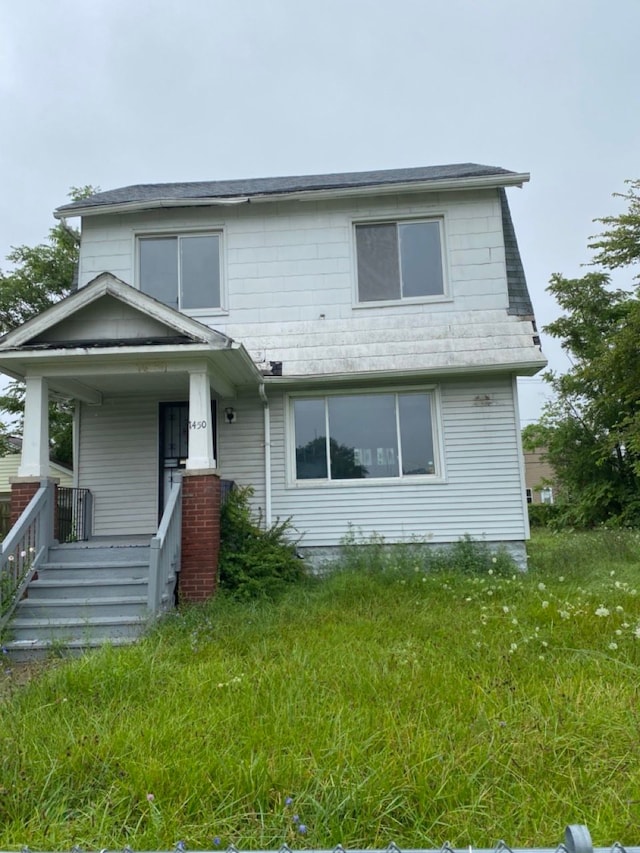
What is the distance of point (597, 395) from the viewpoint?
786 inches

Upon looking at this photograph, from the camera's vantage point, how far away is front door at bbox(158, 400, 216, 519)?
9.26 m

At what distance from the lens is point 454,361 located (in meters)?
8.79

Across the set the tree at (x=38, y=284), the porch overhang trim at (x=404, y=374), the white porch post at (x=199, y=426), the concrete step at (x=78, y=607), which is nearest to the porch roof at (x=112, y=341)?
the white porch post at (x=199, y=426)

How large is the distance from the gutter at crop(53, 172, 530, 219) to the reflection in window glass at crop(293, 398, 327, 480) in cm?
345

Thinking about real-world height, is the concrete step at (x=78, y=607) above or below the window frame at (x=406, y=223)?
below

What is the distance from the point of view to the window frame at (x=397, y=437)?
351 inches

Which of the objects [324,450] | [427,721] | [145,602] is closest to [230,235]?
[324,450]

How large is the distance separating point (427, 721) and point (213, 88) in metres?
23.4

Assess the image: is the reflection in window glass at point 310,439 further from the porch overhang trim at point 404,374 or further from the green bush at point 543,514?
the green bush at point 543,514

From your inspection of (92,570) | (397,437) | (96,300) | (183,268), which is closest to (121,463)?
(92,570)

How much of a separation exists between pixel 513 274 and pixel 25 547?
844 centimetres

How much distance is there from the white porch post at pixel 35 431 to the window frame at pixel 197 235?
9.29 ft

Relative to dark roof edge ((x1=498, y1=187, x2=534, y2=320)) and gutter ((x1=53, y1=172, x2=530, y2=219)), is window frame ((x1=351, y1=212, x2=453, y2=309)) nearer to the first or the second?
gutter ((x1=53, y1=172, x2=530, y2=219))

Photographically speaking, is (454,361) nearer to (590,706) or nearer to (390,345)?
(390,345)
